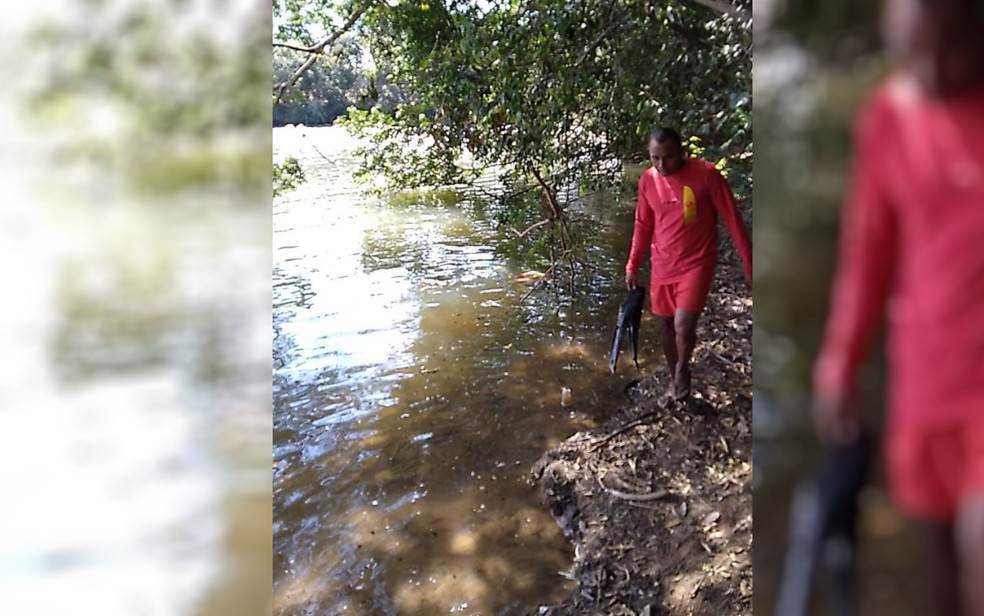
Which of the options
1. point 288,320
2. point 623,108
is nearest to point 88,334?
point 623,108

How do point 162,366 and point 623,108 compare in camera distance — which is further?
point 623,108

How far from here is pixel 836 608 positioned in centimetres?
85

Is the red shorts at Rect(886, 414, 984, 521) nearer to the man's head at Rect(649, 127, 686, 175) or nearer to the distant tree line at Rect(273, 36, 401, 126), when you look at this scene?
the man's head at Rect(649, 127, 686, 175)

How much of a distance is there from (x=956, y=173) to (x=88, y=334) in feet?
4.54

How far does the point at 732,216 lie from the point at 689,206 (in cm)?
30

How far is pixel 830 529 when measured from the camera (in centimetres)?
84

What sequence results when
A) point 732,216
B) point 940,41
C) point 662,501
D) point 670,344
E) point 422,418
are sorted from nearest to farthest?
point 940,41, point 732,216, point 662,501, point 670,344, point 422,418

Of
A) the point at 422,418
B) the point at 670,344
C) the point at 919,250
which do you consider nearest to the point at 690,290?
the point at 670,344

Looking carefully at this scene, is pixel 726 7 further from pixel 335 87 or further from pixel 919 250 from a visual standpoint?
pixel 335 87

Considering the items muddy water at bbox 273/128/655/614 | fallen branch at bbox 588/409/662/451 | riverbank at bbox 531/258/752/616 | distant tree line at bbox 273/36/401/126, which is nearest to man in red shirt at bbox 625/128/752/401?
fallen branch at bbox 588/409/662/451

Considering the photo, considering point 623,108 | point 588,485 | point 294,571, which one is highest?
point 623,108

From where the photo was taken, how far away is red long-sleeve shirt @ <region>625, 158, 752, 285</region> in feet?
8.93

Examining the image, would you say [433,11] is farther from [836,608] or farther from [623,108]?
[836,608]

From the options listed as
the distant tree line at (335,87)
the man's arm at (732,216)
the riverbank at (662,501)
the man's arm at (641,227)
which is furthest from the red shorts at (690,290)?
the distant tree line at (335,87)
